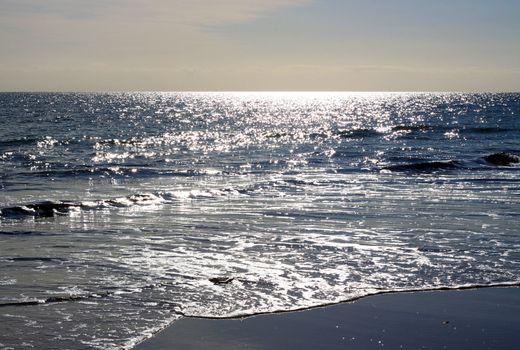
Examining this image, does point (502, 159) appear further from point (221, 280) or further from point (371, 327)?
point (371, 327)

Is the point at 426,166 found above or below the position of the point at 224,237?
above

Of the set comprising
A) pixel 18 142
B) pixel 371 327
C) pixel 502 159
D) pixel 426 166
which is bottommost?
pixel 371 327

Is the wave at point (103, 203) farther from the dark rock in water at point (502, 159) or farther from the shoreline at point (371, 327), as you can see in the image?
the dark rock in water at point (502, 159)

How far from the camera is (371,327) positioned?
938 centimetres

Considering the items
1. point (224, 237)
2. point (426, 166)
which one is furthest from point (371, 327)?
point (426, 166)

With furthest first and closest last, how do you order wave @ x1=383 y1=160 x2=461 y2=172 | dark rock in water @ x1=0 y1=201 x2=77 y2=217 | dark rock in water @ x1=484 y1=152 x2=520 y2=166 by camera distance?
dark rock in water @ x1=484 y1=152 x2=520 y2=166 < wave @ x1=383 y1=160 x2=461 y2=172 < dark rock in water @ x1=0 y1=201 x2=77 y2=217

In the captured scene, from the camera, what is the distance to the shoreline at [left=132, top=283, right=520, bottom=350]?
8.64 meters

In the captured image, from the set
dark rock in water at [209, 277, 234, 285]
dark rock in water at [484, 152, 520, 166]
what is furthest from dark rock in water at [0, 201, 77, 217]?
dark rock in water at [484, 152, 520, 166]

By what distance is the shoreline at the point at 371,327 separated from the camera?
340 inches

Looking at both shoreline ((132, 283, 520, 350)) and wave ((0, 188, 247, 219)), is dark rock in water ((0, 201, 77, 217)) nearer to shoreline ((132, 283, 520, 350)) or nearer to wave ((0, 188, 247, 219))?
wave ((0, 188, 247, 219))

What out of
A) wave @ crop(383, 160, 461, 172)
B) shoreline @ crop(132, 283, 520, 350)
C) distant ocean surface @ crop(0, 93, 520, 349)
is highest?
wave @ crop(383, 160, 461, 172)

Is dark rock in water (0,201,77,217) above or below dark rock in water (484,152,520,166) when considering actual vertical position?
below

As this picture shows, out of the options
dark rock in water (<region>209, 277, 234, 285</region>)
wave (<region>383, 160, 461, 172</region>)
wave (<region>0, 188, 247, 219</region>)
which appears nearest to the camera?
dark rock in water (<region>209, 277, 234, 285</region>)

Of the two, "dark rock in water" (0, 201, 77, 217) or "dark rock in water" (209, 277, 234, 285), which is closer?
"dark rock in water" (209, 277, 234, 285)
